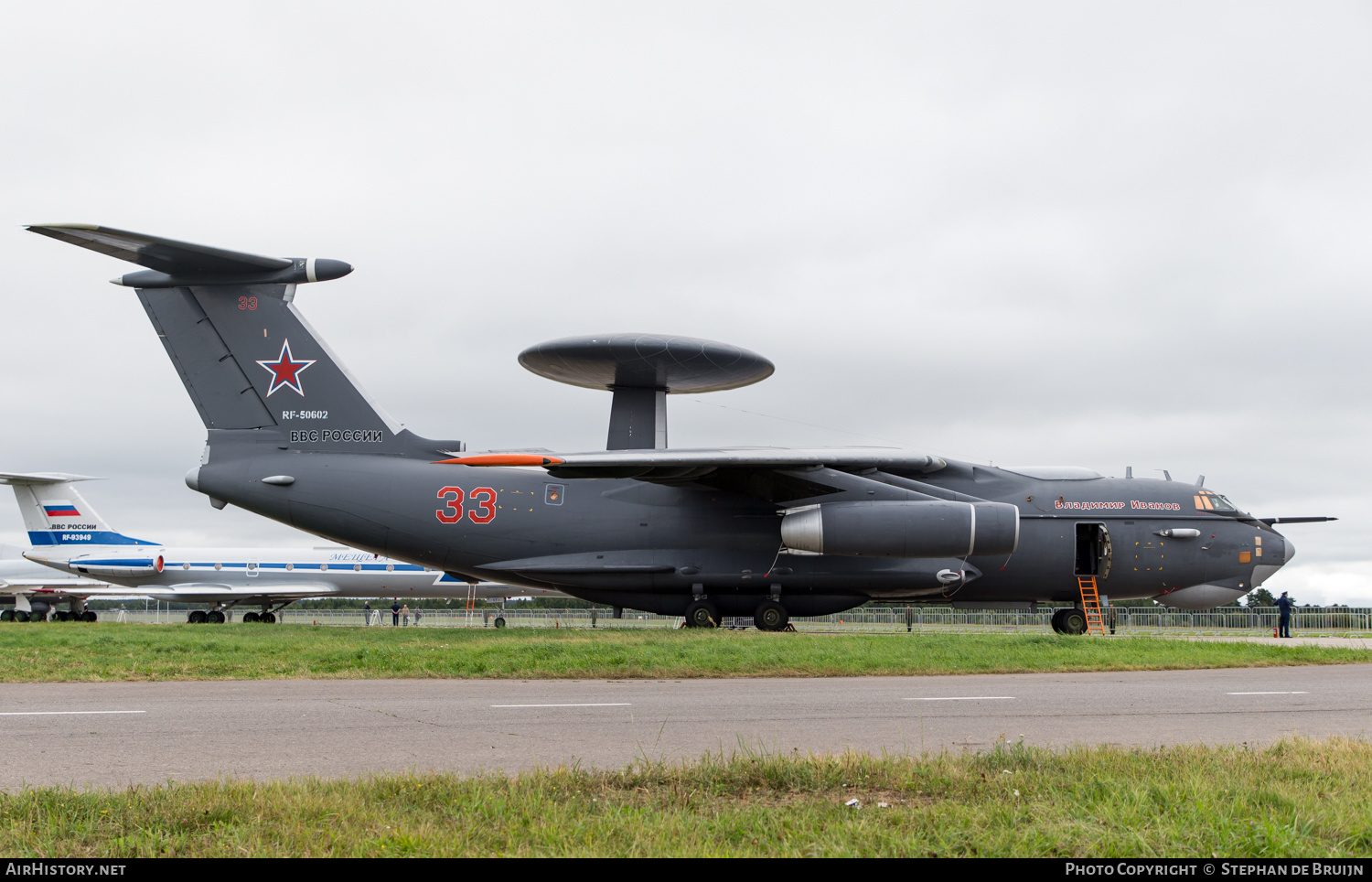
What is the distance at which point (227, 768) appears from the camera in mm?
5074

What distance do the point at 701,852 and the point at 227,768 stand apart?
300 centimetres

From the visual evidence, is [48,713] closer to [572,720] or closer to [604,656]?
[572,720]

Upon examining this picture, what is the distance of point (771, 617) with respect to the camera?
18.0 meters

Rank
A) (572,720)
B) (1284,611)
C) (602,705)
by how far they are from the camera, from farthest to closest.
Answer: (1284,611), (602,705), (572,720)

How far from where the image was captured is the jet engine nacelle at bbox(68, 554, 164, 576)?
124ft

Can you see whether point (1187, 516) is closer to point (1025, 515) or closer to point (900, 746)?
point (1025, 515)

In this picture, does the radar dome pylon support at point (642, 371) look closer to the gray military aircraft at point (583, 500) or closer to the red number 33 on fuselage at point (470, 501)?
the gray military aircraft at point (583, 500)

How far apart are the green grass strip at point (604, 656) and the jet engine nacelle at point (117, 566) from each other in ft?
85.4

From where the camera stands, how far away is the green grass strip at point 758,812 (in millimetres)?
3430

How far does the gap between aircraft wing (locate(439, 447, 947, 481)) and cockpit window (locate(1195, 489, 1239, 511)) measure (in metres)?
6.83

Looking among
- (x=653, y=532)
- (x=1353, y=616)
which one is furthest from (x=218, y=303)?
(x=1353, y=616)

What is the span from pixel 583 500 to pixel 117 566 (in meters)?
28.9

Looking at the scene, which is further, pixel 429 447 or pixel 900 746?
pixel 429 447

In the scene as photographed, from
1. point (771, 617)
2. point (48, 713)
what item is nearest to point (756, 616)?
point (771, 617)
